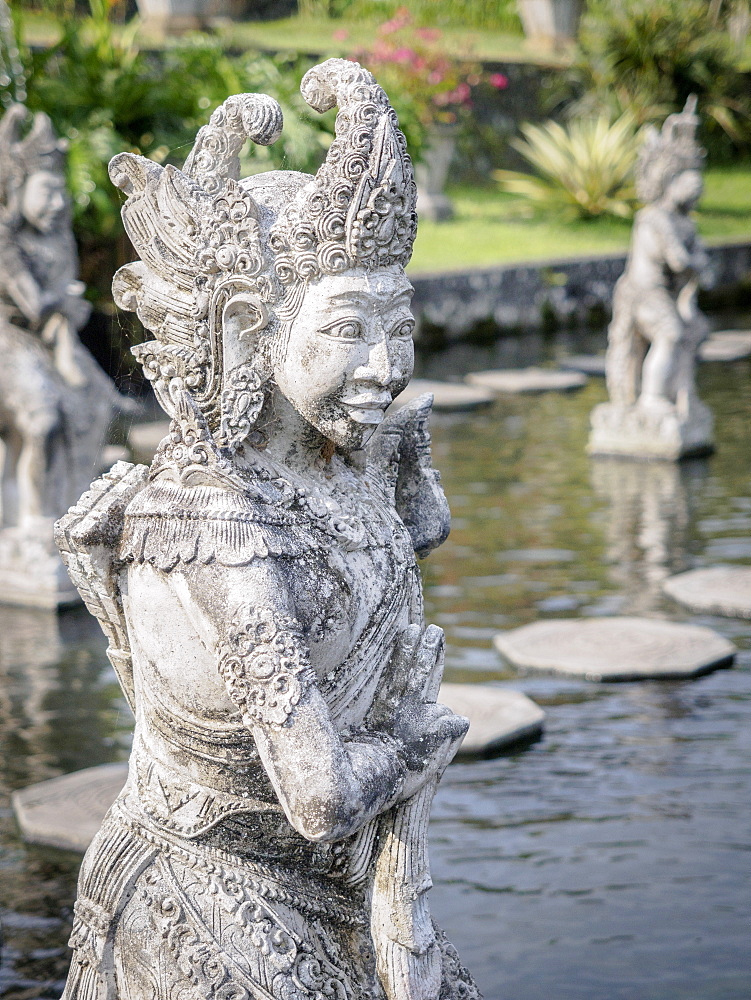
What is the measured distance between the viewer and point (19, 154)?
23.7 feet

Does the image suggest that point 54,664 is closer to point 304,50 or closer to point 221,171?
point 221,171

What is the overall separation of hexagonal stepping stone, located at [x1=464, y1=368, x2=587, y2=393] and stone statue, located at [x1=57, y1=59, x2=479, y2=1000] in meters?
10.9

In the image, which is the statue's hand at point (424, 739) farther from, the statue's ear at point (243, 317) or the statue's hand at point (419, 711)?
the statue's ear at point (243, 317)

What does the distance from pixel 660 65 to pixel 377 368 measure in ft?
81.0

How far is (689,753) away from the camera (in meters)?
5.40

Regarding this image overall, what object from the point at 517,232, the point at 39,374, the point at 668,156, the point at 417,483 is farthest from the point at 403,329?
the point at 517,232

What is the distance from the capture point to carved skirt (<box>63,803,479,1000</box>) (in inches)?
85.8

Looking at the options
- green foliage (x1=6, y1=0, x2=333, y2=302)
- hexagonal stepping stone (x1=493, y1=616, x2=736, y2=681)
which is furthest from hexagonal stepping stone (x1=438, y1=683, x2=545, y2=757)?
green foliage (x1=6, y1=0, x2=333, y2=302)

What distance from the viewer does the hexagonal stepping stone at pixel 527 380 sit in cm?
1317

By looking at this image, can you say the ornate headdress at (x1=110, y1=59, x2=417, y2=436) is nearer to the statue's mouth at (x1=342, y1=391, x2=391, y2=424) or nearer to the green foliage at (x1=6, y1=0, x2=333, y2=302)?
the statue's mouth at (x1=342, y1=391, x2=391, y2=424)

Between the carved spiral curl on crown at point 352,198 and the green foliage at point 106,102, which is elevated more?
the green foliage at point 106,102

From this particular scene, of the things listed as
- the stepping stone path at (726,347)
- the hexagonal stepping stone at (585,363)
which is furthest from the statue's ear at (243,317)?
the stepping stone path at (726,347)

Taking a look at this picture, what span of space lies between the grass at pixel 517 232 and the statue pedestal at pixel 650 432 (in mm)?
5850

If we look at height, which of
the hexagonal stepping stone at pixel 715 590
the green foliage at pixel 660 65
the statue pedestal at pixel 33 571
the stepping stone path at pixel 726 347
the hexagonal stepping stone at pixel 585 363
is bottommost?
the hexagonal stepping stone at pixel 715 590
